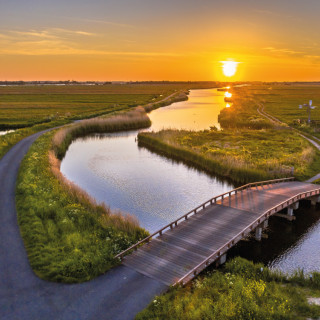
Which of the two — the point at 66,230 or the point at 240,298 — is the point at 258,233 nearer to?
the point at 240,298

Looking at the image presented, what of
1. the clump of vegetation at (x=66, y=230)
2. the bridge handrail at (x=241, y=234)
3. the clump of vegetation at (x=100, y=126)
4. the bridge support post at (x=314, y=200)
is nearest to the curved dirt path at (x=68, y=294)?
the clump of vegetation at (x=66, y=230)

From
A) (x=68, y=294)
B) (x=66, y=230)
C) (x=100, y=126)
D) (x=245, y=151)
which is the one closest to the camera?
(x=68, y=294)

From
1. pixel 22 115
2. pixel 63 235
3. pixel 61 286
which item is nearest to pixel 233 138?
pixel 63 235

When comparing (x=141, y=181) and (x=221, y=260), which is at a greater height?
(x=141, y=181)

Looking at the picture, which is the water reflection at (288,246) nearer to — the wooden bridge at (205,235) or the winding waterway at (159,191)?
the winding waterway at (159,191)

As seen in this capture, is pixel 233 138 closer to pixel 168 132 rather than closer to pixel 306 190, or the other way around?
pixel 168 132

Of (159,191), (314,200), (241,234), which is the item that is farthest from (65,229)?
(314,200)

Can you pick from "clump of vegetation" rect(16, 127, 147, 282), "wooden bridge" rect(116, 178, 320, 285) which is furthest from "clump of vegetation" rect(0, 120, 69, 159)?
"wooden bridge" rect(116, 178, 320, 285)

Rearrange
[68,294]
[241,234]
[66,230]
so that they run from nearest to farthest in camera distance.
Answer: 1. [68,294]
2. [241,234]
3. [66,230]
